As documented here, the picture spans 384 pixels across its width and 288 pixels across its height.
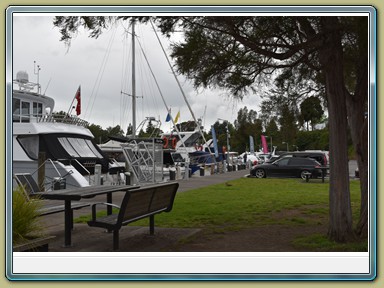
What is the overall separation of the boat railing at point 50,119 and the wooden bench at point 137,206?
13.6 m

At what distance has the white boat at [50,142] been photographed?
18.5 m

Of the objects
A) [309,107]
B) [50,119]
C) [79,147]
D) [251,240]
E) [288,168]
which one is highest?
[50,119]

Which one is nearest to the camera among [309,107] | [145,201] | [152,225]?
[145,201]

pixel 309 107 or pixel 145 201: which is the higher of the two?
pixel 309 107

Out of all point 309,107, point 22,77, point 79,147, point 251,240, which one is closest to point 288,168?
point 79,147

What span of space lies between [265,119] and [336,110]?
3.90 m

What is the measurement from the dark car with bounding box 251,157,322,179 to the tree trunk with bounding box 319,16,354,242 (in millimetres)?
19549

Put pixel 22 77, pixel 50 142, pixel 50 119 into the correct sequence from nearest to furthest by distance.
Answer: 1. pixel 50 142
2. pixel 50 119
3. pixel 22 77

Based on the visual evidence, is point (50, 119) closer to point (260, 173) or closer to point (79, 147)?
point (79, 147)

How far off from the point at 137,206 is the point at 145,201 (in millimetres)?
270

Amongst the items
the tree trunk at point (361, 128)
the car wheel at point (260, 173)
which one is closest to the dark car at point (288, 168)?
the car wheel at point (260, 173)

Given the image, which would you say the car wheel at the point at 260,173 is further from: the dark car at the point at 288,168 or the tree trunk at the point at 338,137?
the tree trunk at the point at 338,137

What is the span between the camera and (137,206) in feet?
24.8

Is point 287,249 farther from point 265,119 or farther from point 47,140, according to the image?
point 47,140
